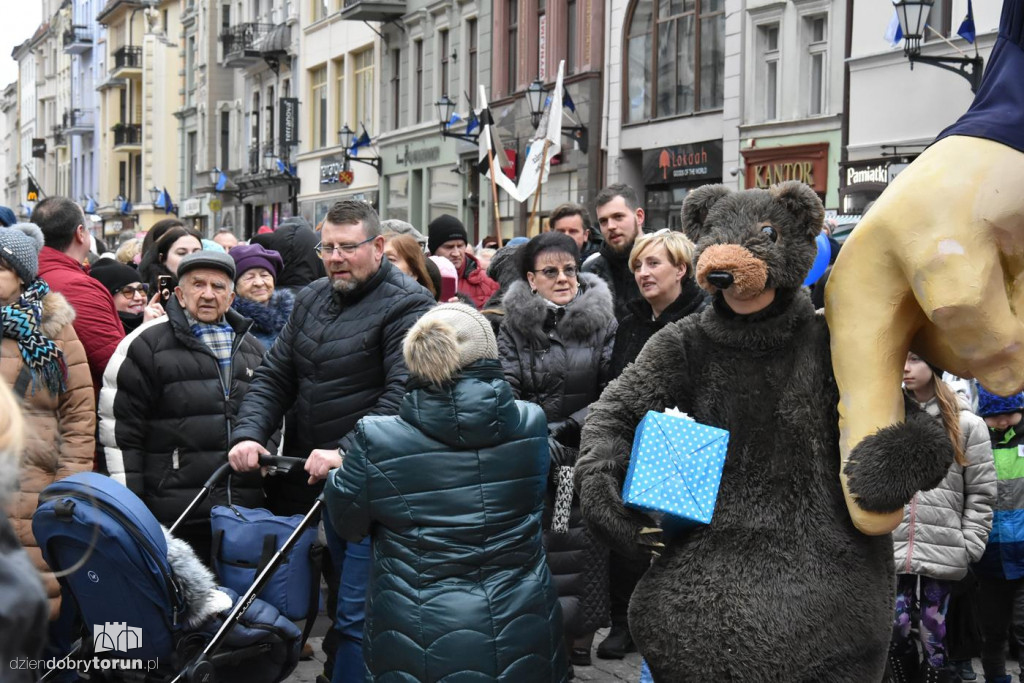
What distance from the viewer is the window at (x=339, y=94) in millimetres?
38938

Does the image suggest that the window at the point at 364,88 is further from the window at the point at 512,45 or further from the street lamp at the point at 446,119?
the window at the point at 512,45

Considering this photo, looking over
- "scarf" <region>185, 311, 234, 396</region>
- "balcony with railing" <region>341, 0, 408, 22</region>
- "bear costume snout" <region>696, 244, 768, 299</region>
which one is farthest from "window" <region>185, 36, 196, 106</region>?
"bear costume snout" <region>696, 244, 768, 299</region>

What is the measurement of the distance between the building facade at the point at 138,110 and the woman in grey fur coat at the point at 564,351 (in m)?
53.6

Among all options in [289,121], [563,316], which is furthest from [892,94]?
[289,121]

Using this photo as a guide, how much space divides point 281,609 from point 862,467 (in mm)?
2459

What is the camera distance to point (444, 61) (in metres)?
32.7

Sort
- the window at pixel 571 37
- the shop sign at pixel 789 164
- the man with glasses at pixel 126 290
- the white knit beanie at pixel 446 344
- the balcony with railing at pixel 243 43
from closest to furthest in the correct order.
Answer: the white knit beanie at pixel 446 344, the man with glasses at pixel 126 290, the shop sign at pixel 789 164, the window at pixel 571 37, the balcony with railing at pixel 243 43

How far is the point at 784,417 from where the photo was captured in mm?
3977

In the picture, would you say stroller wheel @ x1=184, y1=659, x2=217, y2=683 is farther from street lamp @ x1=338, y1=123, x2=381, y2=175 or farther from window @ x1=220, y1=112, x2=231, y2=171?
window @ x1=220, y1=112, x2=231, y2=171

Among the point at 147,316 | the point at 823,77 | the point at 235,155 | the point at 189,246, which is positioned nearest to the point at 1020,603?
the point at 147,316

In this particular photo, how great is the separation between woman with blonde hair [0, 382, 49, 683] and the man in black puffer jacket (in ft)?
12.8

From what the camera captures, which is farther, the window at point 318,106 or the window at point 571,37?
the window at point 318,106

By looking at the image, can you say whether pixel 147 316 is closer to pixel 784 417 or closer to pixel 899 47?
pixel 784 417

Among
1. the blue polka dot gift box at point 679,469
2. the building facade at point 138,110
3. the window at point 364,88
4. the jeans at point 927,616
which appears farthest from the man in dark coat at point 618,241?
the building facade at point 138,110
